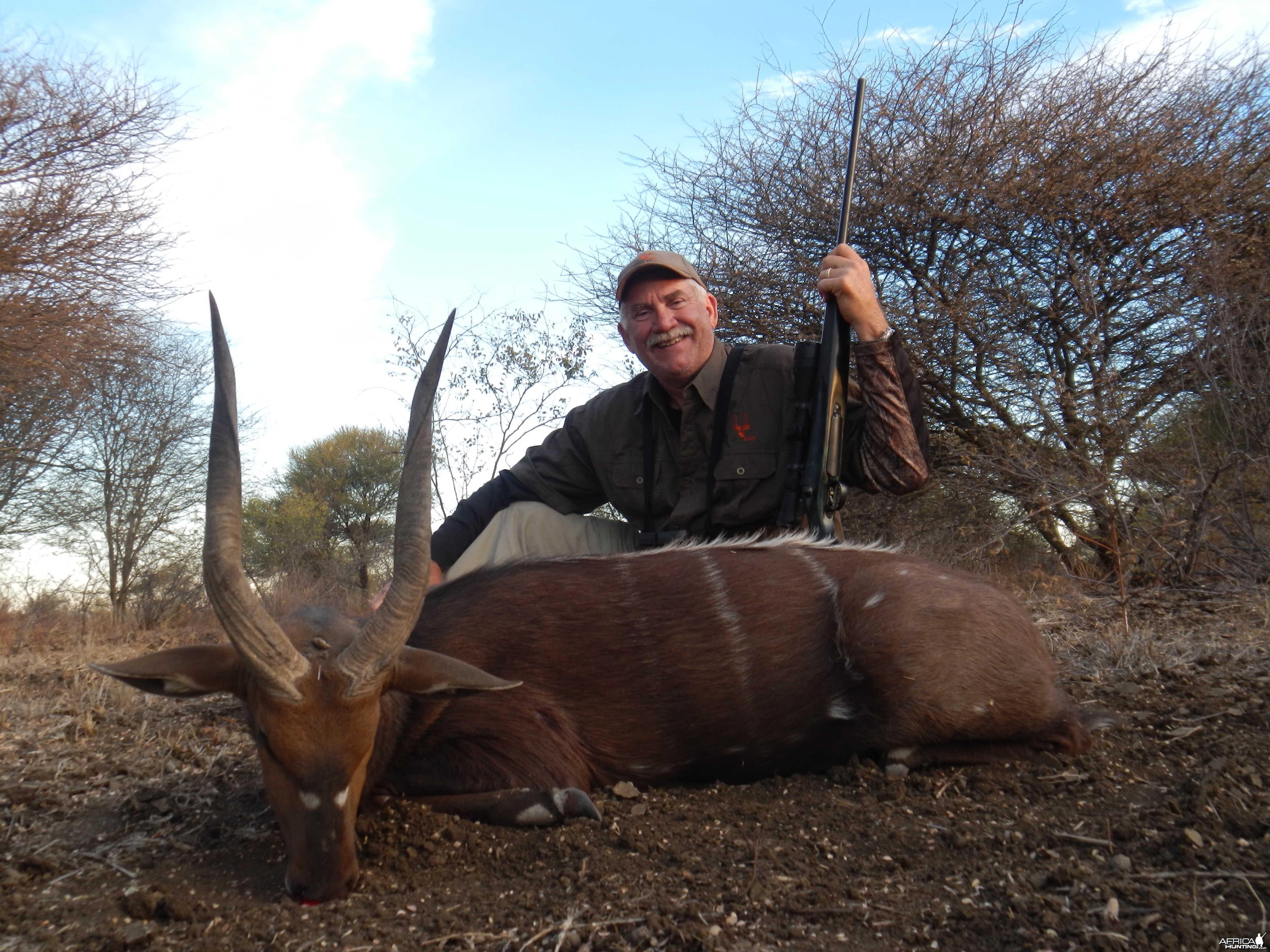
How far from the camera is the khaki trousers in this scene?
194 inches

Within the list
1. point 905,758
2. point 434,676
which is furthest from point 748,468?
point 434,676

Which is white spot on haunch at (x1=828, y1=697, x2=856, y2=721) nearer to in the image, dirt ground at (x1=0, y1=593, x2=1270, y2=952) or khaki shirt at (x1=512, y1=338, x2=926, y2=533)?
dirt ground at (x1=0, y1=593, x2=1270, y2=952)

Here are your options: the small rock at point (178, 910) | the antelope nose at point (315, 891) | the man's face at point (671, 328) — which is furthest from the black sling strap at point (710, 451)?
the small rock at point (178, 910)

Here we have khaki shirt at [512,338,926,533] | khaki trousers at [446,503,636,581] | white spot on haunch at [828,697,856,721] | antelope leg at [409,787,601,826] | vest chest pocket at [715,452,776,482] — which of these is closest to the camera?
antelope leg at [409,787,601,826]

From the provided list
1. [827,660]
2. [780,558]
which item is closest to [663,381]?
[780,558]

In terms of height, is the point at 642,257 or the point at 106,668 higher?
the point at 642,257

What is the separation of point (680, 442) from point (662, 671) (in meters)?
1.62

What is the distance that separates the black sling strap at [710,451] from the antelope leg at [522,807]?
5.26ft

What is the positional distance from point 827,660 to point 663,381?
74.2 inches

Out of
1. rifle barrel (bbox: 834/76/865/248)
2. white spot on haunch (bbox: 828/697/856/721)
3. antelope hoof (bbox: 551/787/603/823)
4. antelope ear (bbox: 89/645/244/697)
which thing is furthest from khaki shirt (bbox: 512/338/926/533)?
antelope ear (bbox: 89/645/244/697)

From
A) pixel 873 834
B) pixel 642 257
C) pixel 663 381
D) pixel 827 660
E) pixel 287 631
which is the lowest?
pixel 873 834

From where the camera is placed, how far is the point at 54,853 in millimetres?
2850

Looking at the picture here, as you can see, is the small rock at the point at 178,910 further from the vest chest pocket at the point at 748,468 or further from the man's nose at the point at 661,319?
the man's nose at the point at 661,319

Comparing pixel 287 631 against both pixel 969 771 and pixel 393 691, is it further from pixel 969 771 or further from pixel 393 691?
pixel 969 771
